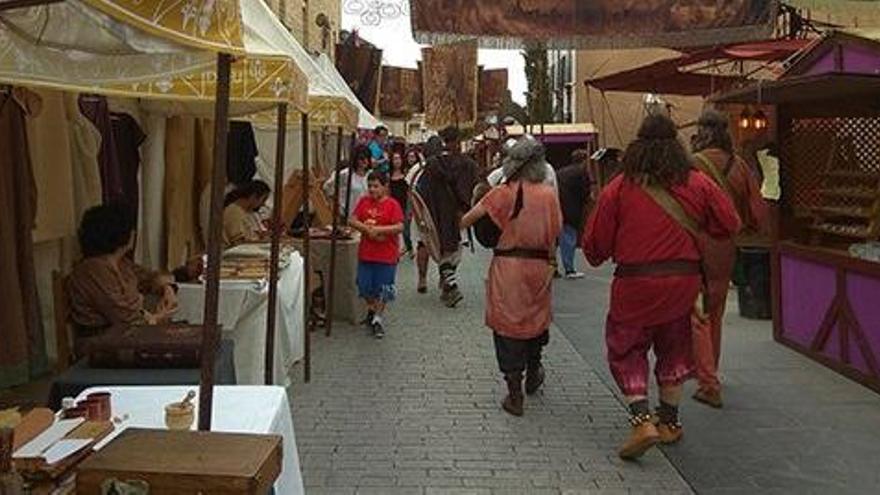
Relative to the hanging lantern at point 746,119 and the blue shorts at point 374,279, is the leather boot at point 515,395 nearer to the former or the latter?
the blue shorts at point 374,279

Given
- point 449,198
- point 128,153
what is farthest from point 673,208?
point 449,198

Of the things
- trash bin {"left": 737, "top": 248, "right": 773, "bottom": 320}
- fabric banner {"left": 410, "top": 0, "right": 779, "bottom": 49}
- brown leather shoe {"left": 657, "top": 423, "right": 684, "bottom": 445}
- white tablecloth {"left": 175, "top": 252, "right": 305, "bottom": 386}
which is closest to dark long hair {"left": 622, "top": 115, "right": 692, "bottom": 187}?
fabric banner {"left": 410, "top": 0, "right": 779, "bottom": 49}

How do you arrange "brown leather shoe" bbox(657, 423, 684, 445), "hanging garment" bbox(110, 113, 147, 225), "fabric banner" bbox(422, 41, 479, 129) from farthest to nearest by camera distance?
1. "fabric banner" bbox(422, 41, 479, 129)
2. "hanging garment" bbox(110, 113, 147, 225)
3. "brown leather shoe" bbox(657, 423, 684, 445)

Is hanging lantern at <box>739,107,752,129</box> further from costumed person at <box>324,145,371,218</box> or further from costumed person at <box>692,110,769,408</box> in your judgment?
costumed person at <box>692,110,769,408</box>

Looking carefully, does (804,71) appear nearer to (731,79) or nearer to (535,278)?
(731,79)

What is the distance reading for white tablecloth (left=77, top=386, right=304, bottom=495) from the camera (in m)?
3.22

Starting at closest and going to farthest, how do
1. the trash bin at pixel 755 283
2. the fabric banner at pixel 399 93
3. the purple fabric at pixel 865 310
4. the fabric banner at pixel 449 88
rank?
the purple fabric at pixel 865 310 < the trash bin at pixel 755 283 < the fabric banner at pixel 449 88 < the fabric banner at pixel 399 93

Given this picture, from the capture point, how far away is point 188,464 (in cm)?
237

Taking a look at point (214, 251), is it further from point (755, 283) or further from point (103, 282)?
point (755, 283)

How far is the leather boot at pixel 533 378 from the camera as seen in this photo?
665cm

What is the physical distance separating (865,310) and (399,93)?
1811cm

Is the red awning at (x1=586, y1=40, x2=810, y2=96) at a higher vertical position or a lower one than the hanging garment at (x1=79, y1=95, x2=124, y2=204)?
higher

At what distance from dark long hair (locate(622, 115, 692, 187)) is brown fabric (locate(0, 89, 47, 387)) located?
Result: 3.80 meters

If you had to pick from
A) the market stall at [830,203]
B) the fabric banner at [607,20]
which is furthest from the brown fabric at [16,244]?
the market stall at [830,203]
